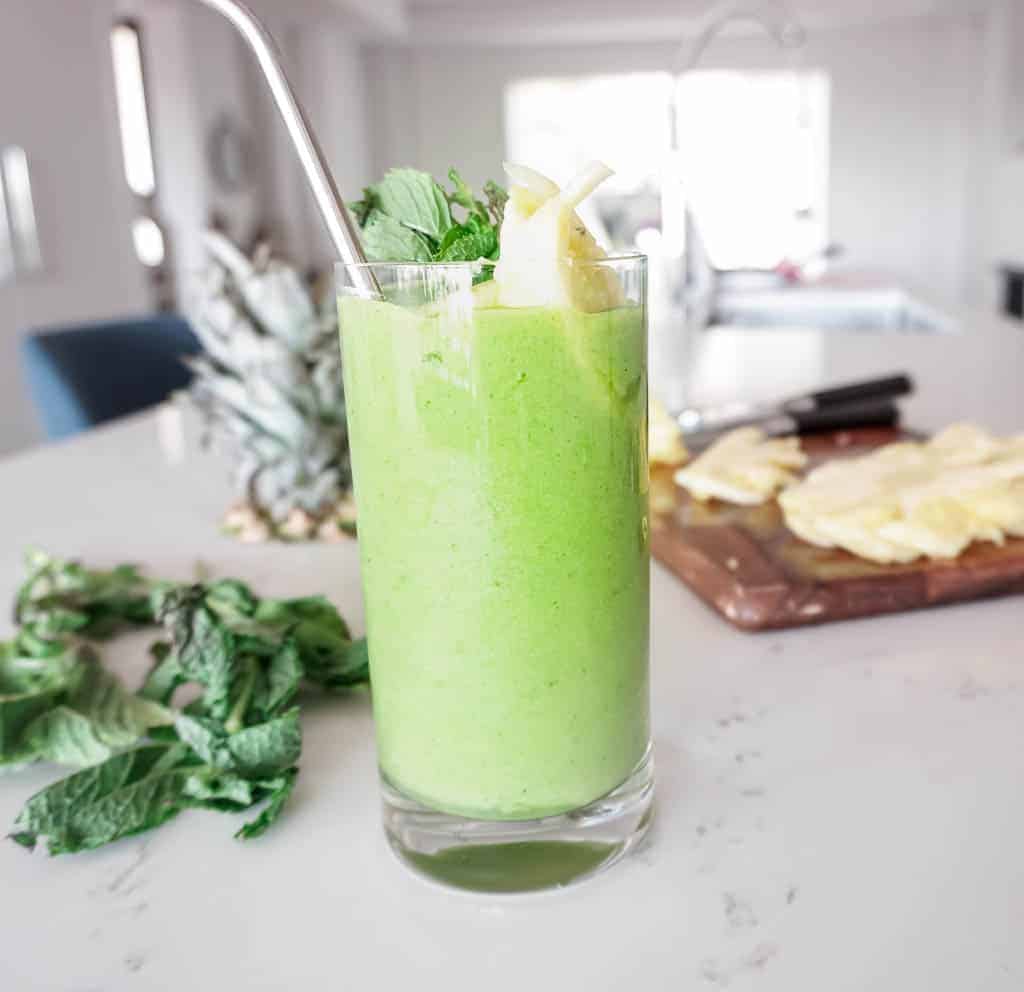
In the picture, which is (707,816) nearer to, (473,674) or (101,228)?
(473,674)

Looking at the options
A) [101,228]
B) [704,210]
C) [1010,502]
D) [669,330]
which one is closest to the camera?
[1010,502]

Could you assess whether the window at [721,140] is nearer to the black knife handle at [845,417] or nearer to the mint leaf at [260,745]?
the black knife handle at [845,417]

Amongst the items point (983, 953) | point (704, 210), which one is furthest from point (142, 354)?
point (704, 210)

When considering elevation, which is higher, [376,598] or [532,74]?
[532,74]

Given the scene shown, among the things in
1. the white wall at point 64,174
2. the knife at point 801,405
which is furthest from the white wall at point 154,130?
the knife at point 801,405

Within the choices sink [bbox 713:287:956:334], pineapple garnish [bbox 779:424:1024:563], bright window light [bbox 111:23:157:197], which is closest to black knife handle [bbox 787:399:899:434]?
pineapple garnish [bbox 779:424:1024:563]

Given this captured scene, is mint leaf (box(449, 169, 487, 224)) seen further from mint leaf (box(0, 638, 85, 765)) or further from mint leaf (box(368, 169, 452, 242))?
mint leaf (box(0, 638, 85, 765))
